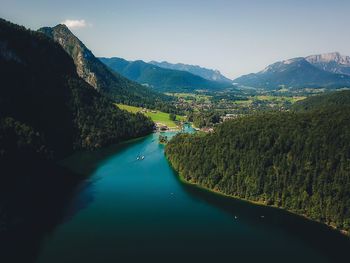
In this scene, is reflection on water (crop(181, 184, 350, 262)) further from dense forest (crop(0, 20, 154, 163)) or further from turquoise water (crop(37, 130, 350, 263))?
dense forest (crop(0, 20, 154, 163))

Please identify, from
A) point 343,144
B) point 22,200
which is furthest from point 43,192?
point 343,144

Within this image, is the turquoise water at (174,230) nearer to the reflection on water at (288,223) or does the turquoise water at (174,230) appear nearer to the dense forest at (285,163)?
the reflection on water at (288,223)

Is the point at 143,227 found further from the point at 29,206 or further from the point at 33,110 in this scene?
the point at 33,110

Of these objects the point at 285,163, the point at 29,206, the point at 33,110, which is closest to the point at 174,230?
the point at 29,206

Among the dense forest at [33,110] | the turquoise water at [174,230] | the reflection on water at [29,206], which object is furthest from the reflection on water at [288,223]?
the dense forest at [33,110]

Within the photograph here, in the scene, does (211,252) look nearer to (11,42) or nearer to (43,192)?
(43,192)

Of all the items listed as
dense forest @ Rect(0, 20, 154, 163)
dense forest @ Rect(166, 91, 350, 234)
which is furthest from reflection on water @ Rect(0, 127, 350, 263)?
dense forest @ Rect(0, 20, 154, 163)
